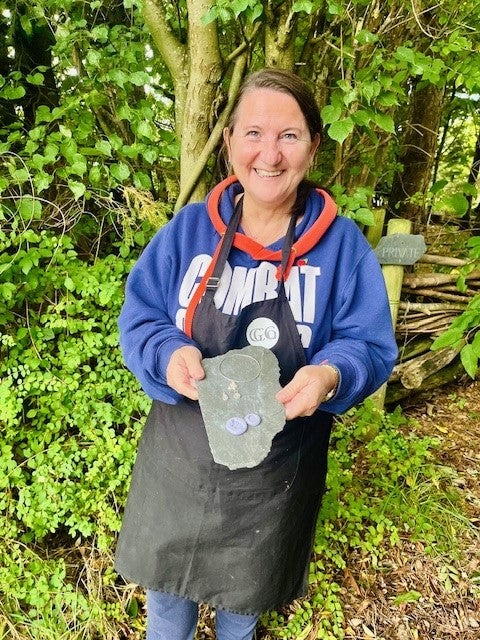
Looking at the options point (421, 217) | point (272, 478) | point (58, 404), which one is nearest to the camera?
point (272, 478)

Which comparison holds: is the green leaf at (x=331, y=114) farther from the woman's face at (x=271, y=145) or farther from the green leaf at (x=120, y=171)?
the green leaf at (x=120, y=171)

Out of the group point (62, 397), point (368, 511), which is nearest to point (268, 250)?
point (62, 397)

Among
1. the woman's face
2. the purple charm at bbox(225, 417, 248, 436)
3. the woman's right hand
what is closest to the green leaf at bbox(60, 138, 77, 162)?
the woman's face

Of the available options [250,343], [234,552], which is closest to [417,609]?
[234,552]

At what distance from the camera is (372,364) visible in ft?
4.80

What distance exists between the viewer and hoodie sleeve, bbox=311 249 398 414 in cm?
140

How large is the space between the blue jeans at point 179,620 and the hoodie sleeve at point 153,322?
0.79 metres

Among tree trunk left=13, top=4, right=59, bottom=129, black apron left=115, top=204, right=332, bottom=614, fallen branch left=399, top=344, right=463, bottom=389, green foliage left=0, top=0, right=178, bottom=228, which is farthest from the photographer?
fallen branch left=399, top=344, right=463, bottom=389

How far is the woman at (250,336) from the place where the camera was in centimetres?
139

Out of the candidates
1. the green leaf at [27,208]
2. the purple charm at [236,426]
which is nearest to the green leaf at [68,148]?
the green leaf at [27,208]

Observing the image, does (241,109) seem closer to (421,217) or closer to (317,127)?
(317,127)

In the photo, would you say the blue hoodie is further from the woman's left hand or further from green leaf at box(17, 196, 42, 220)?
green leaf at box(17, 196, 42, 220)

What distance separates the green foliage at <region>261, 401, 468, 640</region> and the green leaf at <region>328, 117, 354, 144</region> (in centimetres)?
171

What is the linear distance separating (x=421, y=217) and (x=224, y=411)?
13.0 ft
